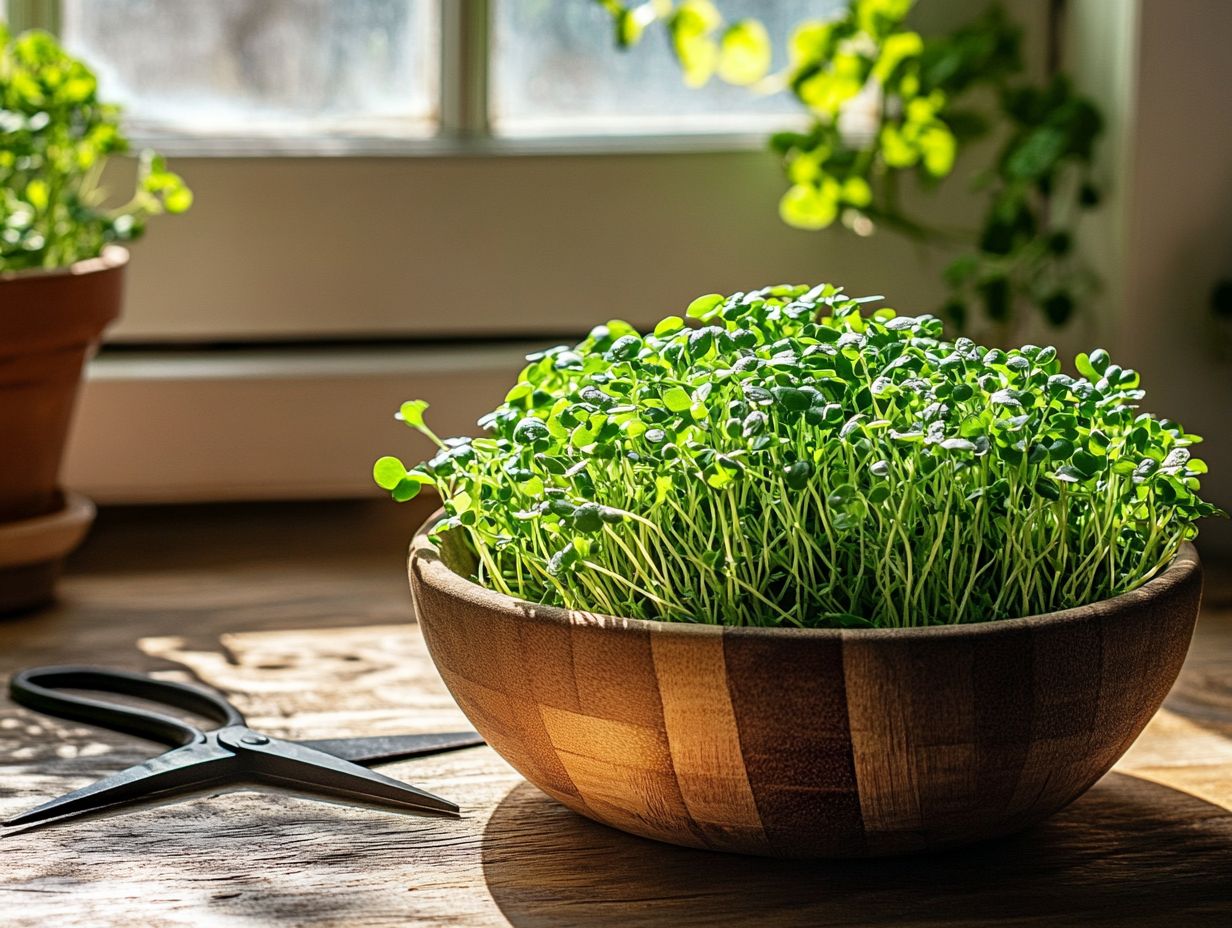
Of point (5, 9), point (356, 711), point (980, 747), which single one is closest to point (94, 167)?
point (5, 9)

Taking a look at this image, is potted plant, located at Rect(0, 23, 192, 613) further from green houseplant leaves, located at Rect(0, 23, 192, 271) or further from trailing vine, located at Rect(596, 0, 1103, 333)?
trailing vine, located at Rect(596, 0, 1103, 333)

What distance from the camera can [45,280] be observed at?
1033mm

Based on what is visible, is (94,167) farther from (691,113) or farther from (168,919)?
(168,919)

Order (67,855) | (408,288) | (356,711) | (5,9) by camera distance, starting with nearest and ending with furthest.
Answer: (67,855) < (356,711) < (5,9) < (408,288)

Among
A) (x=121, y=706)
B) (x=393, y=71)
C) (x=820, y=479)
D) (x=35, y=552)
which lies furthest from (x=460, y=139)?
(x=820, y=479)

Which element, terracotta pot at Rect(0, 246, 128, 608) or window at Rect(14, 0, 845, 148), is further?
window at Rect(14, 0, 845, 148)

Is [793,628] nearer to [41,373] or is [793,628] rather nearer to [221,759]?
[221,759]

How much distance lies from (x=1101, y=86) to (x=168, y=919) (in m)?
1.07

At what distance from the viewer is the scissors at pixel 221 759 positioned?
0.76 meters

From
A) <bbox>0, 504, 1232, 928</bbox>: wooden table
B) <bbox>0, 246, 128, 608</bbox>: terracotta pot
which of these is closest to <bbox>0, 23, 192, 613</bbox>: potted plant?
<bbox>0, 246, 128, 608</bbox>: terracotta pot

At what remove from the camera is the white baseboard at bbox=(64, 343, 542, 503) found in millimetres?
1341

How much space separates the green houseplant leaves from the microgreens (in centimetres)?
49

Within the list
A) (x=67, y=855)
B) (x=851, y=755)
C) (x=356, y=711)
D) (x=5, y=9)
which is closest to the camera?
(x=851, y=755)

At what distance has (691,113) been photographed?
1.44 metres
